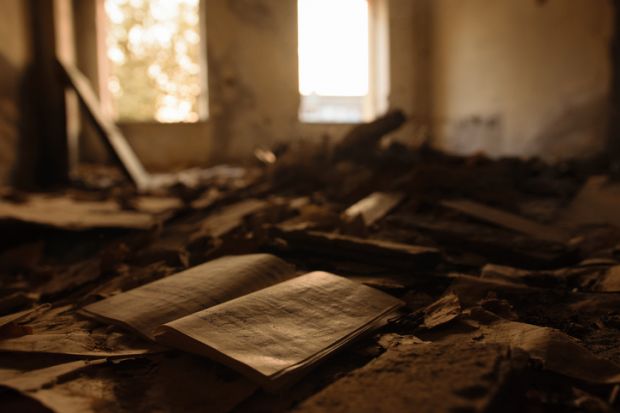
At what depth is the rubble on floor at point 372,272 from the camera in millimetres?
1106

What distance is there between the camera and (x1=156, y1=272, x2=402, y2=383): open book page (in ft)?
3.92

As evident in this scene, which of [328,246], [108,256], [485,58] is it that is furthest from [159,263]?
[485,58]

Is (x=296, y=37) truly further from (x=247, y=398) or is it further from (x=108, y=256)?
(x=247, y=398)

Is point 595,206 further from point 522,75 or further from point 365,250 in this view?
point 522,75

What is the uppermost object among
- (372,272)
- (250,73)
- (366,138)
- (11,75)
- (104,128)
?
(250,73)

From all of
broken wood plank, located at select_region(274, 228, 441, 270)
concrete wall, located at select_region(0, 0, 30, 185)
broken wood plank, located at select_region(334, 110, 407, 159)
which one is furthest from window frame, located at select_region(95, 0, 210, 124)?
broken wood plank, located at select_region(274, 228, 441, 270)

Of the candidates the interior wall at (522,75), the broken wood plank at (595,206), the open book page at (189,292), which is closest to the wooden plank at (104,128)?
the open book page at (189,292)

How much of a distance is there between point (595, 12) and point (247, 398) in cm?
477

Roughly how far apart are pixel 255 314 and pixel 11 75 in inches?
164

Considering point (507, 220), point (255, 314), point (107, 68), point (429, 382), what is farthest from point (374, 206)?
point (107, 68)

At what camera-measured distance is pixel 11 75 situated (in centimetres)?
455

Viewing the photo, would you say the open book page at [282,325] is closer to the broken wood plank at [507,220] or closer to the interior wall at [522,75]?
the broken wood plank at [507,220]

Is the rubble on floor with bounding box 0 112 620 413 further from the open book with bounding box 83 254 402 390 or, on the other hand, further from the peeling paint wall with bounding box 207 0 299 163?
the peeling paint wall with bounding box 207 0 299 163

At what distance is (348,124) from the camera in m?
8.61
